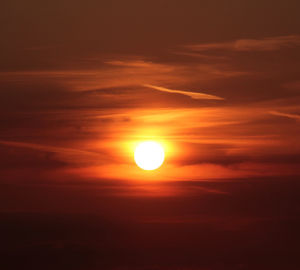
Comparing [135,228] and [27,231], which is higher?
[27,231]

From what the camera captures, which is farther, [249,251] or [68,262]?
[68,262]

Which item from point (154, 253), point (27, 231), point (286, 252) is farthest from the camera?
point (27, 231)

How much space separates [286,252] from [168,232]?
23.8 feet

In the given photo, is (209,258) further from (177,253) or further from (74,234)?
(74,234)

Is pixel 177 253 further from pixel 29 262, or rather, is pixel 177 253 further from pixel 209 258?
pixel 29 262

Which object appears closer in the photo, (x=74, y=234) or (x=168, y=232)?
(x=168, y=232)

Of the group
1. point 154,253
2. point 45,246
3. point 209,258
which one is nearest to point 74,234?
point 45,246

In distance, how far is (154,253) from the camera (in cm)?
5250

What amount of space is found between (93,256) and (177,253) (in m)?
5.30

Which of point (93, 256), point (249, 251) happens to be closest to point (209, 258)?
point (249, 251)

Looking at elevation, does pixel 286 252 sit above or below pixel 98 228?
below

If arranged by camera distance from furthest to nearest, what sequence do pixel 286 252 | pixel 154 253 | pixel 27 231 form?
pixel 27 231 < pixel 154 253 < pixel 286 252

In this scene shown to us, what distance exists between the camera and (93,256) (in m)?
53.0

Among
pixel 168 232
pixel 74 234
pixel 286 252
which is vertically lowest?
pixel 286 252
